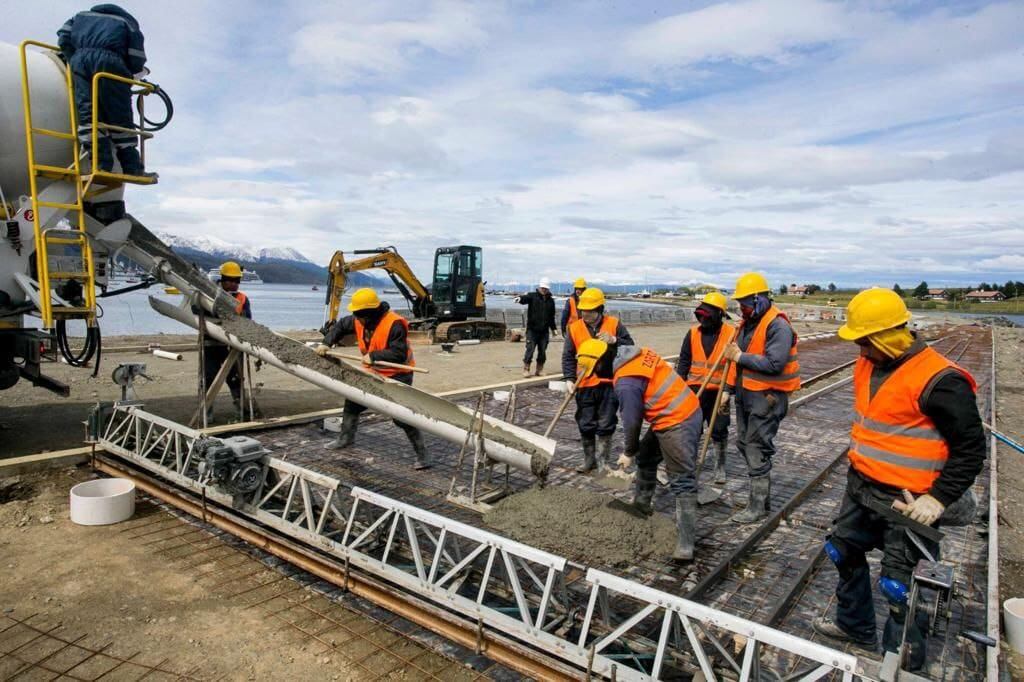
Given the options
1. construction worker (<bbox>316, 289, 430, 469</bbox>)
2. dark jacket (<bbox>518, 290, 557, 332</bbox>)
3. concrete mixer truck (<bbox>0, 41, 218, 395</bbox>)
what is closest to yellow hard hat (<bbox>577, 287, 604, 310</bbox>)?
construction worker (<bbox>316, 289, 430, 469</bbox>)

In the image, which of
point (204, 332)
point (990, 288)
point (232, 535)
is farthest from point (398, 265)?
point (990, 288)

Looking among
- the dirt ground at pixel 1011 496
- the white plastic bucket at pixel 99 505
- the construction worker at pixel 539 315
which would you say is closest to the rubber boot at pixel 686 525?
the dirt ground at pixel 1011 496

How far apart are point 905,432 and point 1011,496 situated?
5024 mm

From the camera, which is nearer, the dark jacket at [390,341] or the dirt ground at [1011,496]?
the dirt ground at [1011,496]

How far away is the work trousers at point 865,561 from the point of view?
114 inches

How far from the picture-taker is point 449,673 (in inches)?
125

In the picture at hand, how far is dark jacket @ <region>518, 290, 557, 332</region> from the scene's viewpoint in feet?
38.5

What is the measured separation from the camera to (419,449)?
20.3ft

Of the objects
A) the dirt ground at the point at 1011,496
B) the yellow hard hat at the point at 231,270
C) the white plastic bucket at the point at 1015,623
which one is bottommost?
the dirt ground at the point at 1011,496

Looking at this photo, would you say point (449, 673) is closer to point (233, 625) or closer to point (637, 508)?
point (233, 625)

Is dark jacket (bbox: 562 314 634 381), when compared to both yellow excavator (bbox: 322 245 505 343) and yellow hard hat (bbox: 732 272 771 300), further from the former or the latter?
yellow excavator (bbox: 322 245 505 343)

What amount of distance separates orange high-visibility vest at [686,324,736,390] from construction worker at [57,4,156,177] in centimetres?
557

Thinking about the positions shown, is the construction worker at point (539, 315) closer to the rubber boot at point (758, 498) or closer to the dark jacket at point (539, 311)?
the dark jacket at point (539, 311)

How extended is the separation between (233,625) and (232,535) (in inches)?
50.3
